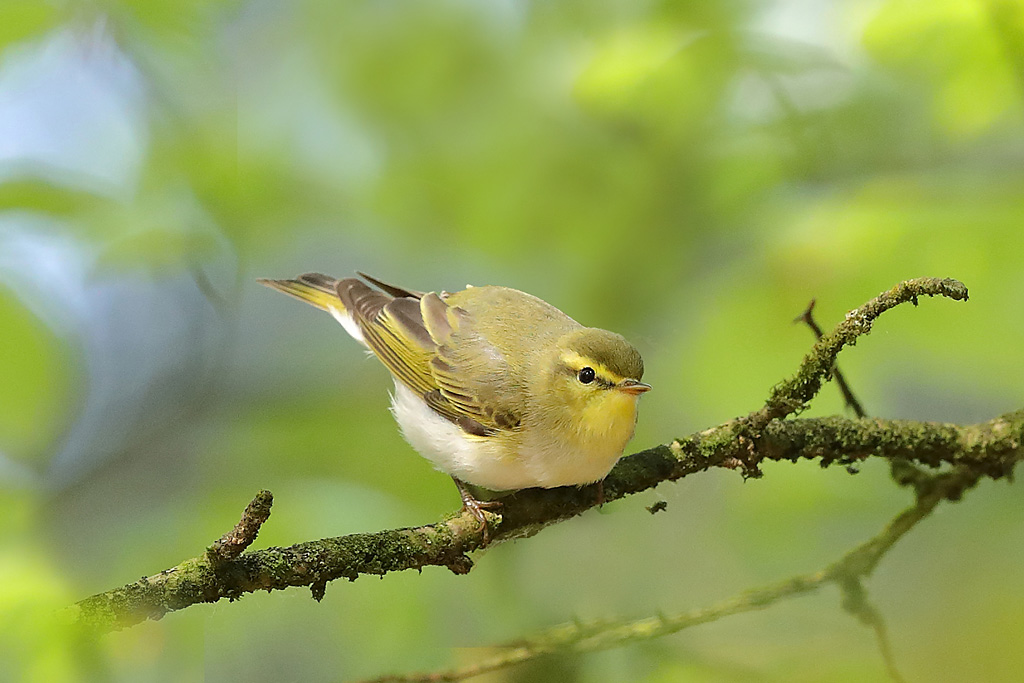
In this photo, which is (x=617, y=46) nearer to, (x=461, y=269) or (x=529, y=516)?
(x=461, y=269)

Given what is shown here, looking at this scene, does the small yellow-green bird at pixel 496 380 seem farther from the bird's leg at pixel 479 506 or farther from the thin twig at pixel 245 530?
the thin twig at pixel 245 530

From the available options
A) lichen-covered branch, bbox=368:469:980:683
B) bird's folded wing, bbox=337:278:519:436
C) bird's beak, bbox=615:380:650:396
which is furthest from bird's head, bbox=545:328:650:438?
lichen-covered branch, bbox=368:469:980:683

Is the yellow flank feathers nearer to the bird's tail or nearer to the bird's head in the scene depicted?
the bird's tail

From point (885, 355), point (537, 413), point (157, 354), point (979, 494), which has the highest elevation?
point (157, 354)

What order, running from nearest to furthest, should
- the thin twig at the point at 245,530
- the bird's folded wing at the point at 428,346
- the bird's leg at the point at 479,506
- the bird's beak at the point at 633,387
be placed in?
the thin twig at the point at 245,530 → the bird's leg at the point at 479,506 → the bird's beak at the point at 633,387 → the bird's folded wing at the point at 428,346

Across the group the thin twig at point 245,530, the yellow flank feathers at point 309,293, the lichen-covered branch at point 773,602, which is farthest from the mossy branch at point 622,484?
the yellow flank feathers at point 309,293

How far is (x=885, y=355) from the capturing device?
5.18ft

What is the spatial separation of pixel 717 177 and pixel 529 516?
1.07 m

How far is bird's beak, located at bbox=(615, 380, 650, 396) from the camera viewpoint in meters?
1.10

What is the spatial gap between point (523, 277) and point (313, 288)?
0.56 metres

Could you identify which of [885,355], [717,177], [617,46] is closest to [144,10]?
[617,46]

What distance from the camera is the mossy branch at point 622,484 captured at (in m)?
0.71

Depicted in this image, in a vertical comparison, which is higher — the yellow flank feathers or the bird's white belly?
the yellow flank feathers

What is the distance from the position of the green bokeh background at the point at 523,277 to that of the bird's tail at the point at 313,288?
41 centimetres
